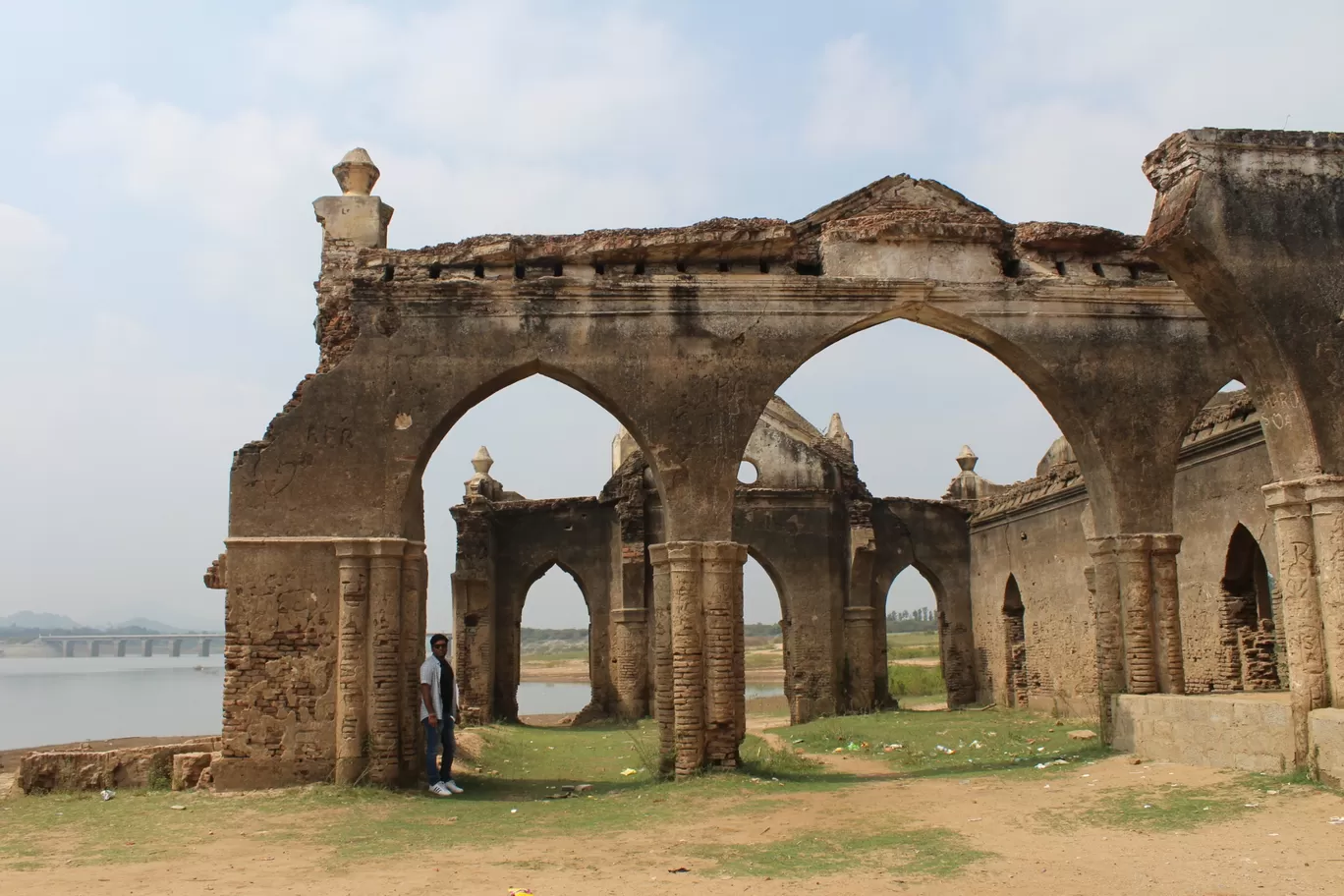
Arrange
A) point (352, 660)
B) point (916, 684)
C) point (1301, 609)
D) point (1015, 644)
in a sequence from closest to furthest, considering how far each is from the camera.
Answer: point (1301, 609) → point (352, 660) → point (1015, 644) → point (916, 684)

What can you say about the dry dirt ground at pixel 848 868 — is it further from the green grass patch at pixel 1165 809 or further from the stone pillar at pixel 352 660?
the stone pillar at pixel 352 660

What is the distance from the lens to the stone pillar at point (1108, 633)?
1152cm

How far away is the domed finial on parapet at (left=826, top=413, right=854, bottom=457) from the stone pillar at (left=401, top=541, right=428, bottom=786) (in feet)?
46.7

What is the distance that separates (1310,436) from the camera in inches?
342

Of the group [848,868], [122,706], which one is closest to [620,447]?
[848,868]

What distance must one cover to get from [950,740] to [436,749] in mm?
6896

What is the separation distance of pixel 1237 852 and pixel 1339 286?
4581 mm

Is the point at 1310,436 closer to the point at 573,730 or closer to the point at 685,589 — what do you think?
the point at 685,589

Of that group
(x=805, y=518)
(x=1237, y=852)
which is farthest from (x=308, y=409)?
(x=805, y=518)

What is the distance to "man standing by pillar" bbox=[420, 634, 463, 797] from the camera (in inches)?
421

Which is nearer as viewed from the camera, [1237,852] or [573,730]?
[1237,852]

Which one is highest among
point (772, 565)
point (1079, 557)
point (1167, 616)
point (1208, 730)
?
point (772, 565)

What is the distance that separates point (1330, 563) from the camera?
8414 mm

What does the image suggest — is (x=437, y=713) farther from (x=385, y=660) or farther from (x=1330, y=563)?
(x=1330, y=563)
